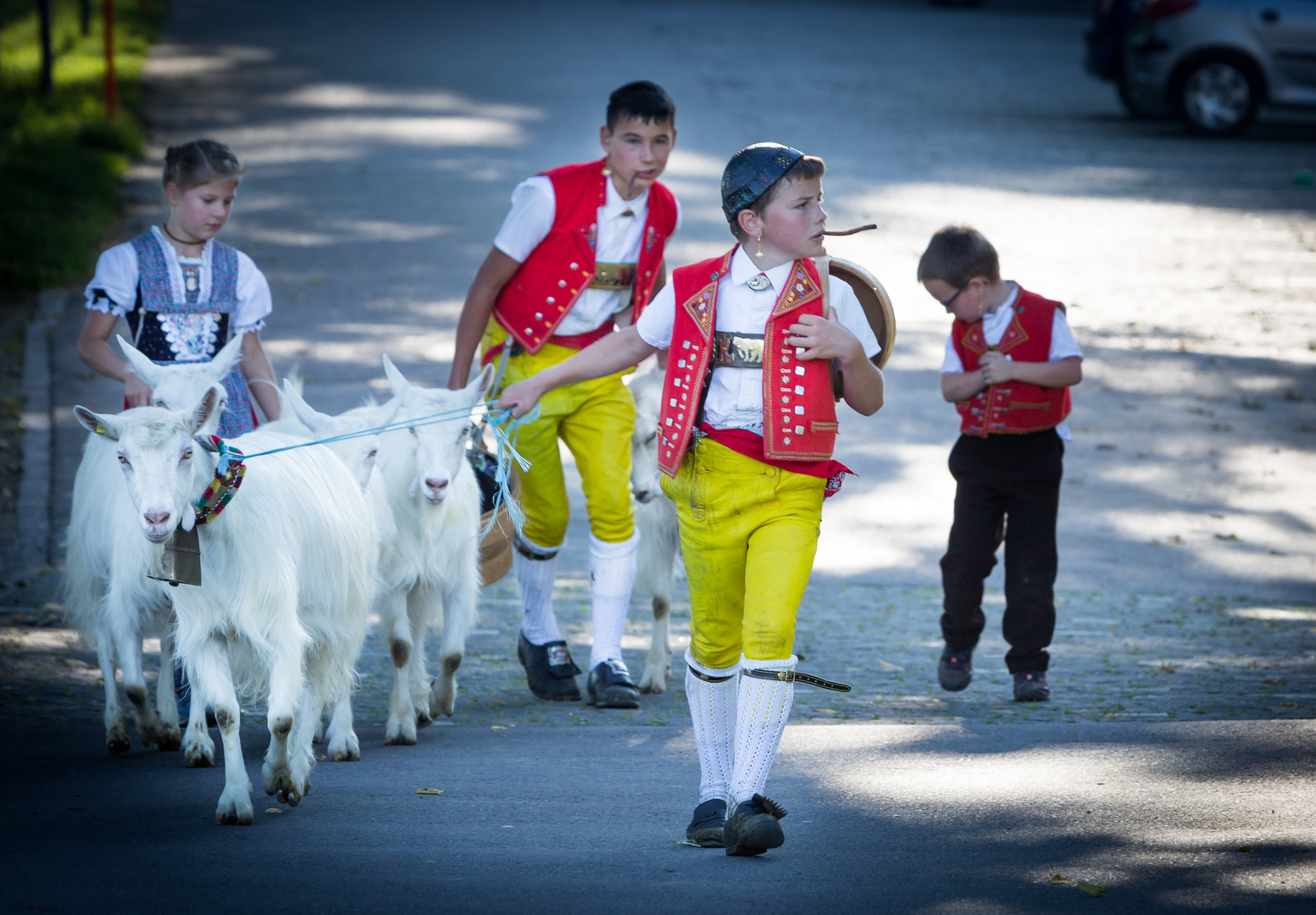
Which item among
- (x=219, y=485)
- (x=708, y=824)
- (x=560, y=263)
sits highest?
(x=560, y=263)

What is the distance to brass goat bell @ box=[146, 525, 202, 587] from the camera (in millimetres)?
4992

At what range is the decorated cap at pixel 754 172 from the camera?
4.74 metres

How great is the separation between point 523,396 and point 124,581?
1717 mm

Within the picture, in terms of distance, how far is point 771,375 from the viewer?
15.6ft

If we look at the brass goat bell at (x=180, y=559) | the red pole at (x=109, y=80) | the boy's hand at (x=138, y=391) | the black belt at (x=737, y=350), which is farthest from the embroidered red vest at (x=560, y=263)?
the red pole at (x=109, y=80)

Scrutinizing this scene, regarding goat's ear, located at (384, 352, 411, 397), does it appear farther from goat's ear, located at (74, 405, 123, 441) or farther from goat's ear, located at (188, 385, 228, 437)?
goat's ear, located at (74, 405, 123, 441)

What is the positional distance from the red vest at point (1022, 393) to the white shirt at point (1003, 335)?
21mm

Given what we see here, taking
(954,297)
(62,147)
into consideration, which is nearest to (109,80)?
(62,147)

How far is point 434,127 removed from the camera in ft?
69.5

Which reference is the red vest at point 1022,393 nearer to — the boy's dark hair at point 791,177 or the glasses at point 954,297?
the glasses at point 954,297

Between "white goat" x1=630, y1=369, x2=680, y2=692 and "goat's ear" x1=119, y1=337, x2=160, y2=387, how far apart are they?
2397mm

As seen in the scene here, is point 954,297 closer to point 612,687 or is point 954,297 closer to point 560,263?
point 560,263

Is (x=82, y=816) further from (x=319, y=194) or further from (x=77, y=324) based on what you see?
(x=319, y=194)

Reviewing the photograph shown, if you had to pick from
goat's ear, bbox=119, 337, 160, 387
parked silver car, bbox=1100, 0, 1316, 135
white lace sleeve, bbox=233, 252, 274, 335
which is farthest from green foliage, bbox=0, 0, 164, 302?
parked silver car, bbox=1100, 0, 1316, 135
